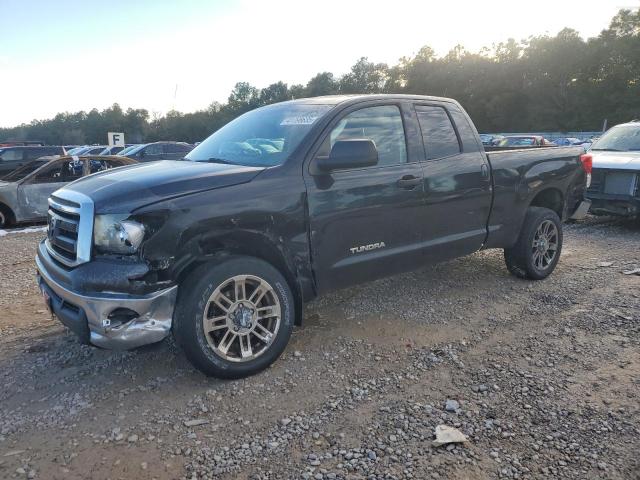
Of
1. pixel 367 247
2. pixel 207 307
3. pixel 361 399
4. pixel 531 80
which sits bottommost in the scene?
pixel 361 399

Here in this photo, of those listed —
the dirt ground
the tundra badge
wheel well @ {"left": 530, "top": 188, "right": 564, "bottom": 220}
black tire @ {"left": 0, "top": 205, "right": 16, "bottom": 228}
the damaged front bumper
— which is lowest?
the dirt ground

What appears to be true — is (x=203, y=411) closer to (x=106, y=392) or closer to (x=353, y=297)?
(x=106, y=392)

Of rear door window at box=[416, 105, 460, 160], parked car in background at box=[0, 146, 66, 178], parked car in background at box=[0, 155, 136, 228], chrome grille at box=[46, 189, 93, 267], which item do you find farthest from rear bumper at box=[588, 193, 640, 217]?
parked car in background at box=[0, 146, 66, 178]

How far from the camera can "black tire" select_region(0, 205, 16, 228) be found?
32.9 ft

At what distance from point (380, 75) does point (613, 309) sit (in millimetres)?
88517

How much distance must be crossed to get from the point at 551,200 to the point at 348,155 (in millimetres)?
3352

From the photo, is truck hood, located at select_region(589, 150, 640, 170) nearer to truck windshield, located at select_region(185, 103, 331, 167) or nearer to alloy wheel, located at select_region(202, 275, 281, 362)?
truck windshield, located at select_region(185, 103, 331, 167)

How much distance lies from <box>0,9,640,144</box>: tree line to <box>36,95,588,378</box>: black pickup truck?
47.9 m

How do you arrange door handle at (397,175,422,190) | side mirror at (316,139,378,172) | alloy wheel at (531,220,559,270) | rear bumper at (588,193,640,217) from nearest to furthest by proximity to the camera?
side mirror at (316,139,378,172) < door handle at (397,175,422,190) < alloy wheel at (531,220,559,270) < rear bumper at (588,193,640,217)

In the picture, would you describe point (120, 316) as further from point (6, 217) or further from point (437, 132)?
point (6, 217)

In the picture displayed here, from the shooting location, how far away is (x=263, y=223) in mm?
3324

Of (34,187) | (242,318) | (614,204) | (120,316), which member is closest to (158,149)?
(34,187)

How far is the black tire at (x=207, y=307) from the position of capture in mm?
3068

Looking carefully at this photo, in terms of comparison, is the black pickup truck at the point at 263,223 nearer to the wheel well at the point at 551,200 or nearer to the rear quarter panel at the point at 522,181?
the rear quarter panel at the point at 522,181
